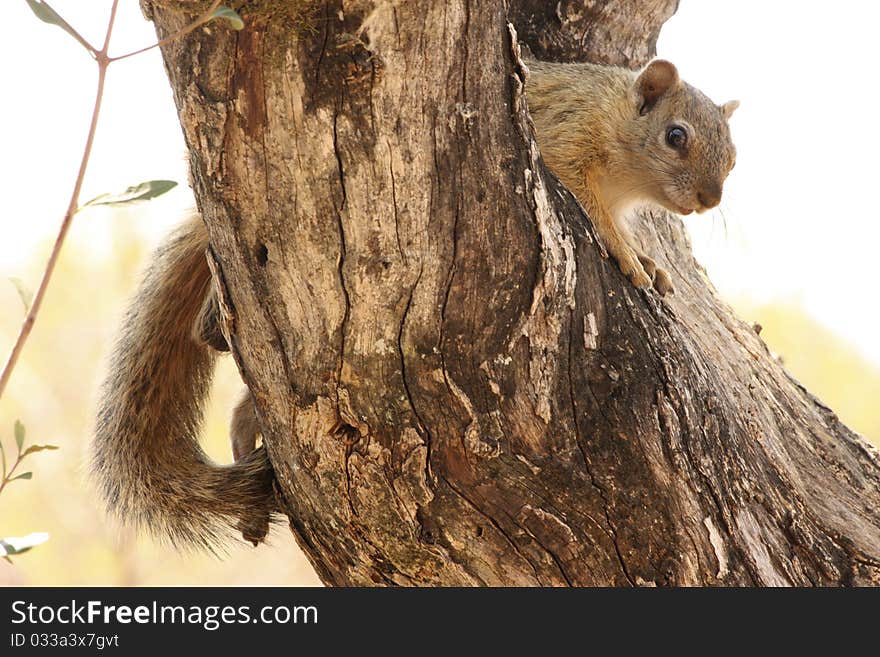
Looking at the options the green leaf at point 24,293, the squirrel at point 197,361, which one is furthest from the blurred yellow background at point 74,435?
the green leaf at point 24,293

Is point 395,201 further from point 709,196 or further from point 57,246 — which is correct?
point 709,196

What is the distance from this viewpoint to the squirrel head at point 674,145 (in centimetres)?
239

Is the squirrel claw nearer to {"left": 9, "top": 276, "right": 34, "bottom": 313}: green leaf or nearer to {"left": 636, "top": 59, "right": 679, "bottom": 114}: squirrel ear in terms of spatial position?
{"left": 636, "top": 59, "right": 679, "bottom": 114}: squirrel ear

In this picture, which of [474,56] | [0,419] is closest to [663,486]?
[474,56]

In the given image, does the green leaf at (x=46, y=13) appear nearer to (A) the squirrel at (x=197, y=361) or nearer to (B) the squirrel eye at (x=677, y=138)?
(A) the squirrel at (x=197, y=361)

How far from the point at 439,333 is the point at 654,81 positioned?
1.20m

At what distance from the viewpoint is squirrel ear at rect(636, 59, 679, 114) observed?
2.45 metres

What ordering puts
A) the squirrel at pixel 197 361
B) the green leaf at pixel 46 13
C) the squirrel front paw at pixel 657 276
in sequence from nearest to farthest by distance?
1. the green leaf at pixel 46 13
2. the squirrel at pixel 197 361
3. the squirrel front paw at pixel 657 276

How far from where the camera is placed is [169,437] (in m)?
2.11

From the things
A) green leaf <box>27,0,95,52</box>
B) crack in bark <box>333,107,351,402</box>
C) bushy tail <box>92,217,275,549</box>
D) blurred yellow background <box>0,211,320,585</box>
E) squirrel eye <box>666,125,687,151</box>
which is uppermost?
green leaf <box>27,0,95,52</box>

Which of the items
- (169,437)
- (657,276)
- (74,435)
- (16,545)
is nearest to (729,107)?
(657,276)

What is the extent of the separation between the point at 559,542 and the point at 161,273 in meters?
1.03

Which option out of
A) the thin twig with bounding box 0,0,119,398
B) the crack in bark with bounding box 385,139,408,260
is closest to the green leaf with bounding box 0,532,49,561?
the thin twig with bounding box 0,0,119,398

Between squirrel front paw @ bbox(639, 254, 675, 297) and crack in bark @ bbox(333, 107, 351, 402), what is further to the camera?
squirrel front paw @ bbox(639, 254, 675, 297)
